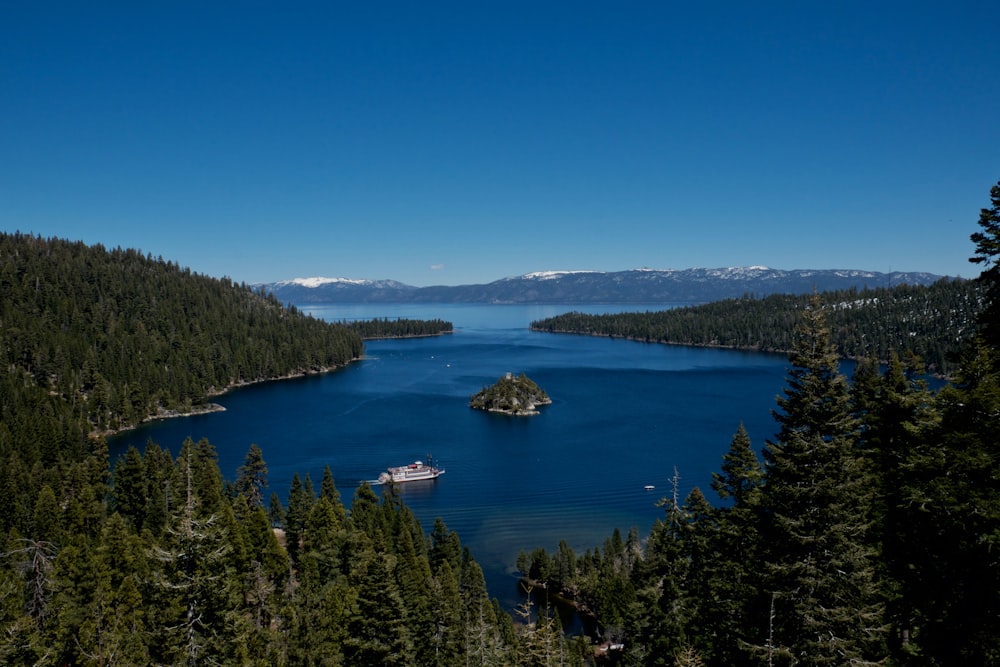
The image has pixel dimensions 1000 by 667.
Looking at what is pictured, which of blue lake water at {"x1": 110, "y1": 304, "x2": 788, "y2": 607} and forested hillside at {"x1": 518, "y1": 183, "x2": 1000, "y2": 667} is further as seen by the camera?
blue lake water at {"x1": 110, "y1": 304, "x2": 788, "y2": 607}

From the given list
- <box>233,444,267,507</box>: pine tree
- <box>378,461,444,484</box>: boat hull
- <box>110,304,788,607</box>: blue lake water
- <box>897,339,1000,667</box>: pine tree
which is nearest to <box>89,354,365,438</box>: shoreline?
<box>110,304,788,607</box>: blue lake water

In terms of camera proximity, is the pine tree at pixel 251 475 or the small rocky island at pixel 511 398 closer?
the pine tree at pixel 251 475

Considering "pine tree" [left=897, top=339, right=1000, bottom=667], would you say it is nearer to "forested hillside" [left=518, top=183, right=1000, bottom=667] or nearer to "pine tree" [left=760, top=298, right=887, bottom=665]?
"forested hillside" [left=518, top=183, right=1000, bottom=667]

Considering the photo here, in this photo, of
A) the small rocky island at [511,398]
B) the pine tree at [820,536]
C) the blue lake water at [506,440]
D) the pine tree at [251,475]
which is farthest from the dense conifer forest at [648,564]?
the small rocky island at [511,398]

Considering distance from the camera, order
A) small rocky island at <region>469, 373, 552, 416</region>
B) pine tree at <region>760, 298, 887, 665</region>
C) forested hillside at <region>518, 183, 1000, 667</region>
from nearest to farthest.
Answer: forested hillside at <region>518, 183, 1000, 667</region> < pine tree at <region>760, 298, 887, 665</region> < small rocky island at <region>469, 373, 552, 416</region>

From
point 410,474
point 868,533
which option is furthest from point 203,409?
point 868,533

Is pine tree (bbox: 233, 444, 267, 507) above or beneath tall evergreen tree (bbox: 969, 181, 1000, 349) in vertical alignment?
beneath

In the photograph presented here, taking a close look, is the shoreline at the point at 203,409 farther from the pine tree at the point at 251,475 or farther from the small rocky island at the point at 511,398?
the small rocky island at the point at 511,398
